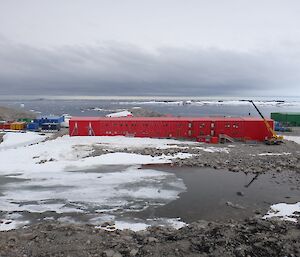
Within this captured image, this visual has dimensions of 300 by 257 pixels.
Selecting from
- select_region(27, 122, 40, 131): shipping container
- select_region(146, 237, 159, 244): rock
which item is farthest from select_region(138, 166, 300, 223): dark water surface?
select_region(27, 122, 40, 131): shipping container

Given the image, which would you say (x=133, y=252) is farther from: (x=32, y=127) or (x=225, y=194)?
(x=32, y=127)

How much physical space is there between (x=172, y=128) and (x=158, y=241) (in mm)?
24242

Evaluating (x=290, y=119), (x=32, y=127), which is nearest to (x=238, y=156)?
(x=32, y=127)

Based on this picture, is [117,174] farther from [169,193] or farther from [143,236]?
[143,236]

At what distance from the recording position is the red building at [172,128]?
33.9 metres

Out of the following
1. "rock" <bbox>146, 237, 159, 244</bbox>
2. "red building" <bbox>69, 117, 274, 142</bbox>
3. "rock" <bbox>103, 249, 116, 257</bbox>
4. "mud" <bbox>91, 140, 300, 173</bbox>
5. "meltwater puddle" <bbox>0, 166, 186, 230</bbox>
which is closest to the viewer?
"rock" <bbox>103, 249, 116, 257</bbox>

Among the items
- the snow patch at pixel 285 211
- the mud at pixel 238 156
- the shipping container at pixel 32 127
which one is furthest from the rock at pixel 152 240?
the shipping container at pixel 32 127

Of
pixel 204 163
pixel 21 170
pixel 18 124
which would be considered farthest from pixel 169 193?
pixel 18 124

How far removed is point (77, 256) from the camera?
30.2 feet

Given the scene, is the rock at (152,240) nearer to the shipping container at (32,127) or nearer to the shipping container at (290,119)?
the shipping container at (32,127)

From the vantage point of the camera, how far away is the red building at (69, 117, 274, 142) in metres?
33.9

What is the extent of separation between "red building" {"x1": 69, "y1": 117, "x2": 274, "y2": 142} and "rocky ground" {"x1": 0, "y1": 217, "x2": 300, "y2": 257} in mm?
22376

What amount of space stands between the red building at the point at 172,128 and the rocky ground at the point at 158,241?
22376 mm

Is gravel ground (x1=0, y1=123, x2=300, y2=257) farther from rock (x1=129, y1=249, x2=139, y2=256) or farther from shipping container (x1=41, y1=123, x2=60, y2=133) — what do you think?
shipping container (x1=41, y1=123, x2=60, y2=133)
